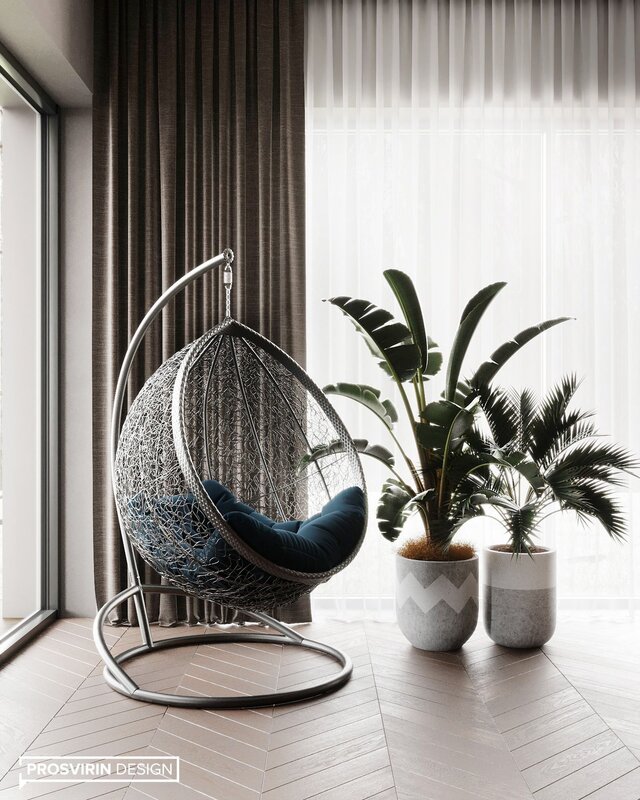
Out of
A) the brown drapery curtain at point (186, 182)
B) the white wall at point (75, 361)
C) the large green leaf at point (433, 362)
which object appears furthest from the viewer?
the white wall at point (75, 361)

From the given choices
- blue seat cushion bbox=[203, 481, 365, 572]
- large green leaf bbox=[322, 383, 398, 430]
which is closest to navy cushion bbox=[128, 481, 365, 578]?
blue seat cushion bbox=[203, 481, 365, 572]

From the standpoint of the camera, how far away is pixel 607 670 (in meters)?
2.83

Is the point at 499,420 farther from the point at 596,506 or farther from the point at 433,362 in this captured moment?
the point at 596,506

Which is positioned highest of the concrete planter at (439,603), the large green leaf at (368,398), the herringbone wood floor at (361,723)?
the large green leaf at (368,398)

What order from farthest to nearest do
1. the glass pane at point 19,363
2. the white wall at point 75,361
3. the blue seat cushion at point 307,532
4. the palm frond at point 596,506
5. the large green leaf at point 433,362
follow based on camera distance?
the white wall at point 75,361 → the glass pane at point 19,363 → the large green leaf at point 433,362 → the palm frond at point 596,506 → the blue seat cushion at point 307,532

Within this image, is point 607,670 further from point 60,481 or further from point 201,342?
point 60,481

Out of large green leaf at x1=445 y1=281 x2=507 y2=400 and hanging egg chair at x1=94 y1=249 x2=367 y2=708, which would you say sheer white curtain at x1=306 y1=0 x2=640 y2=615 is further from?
large green leaf at x1=445 y1=281 x2=507 y2=400

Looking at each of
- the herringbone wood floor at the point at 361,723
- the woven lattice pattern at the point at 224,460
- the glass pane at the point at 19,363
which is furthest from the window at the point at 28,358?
the woven lattice pattern at the point at 224,460

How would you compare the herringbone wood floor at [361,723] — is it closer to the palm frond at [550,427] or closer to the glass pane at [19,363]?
the glass pane at [19,363]

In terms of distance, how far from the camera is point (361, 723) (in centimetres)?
232

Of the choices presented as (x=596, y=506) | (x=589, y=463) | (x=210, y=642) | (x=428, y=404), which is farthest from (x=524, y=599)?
(x=210, y=642)

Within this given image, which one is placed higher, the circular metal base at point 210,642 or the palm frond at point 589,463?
the palm frond at point 589,463

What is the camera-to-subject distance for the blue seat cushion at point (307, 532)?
2.41 metres

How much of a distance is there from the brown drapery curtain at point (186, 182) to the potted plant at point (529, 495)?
2.85 feet
